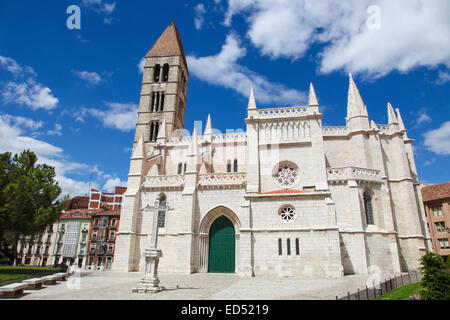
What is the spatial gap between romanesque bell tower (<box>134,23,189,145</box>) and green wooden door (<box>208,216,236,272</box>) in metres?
17.8

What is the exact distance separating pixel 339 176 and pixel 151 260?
1535 centimetres

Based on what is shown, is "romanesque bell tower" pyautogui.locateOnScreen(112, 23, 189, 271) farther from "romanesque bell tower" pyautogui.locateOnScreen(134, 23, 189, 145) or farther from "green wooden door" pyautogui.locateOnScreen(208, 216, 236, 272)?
"green wooden door" pyautogui.locateOnScreen(208, 216, 236, 272)

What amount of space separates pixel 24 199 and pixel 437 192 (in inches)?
1780

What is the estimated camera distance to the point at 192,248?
21.8 meters

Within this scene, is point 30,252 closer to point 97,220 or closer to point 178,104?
point 97,220

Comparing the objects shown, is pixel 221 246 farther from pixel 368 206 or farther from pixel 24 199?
pixel 24 199

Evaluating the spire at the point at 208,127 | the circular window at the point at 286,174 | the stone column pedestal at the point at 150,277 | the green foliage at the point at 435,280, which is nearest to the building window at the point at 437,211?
the circular window at the point at 286,174

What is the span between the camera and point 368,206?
2188cm

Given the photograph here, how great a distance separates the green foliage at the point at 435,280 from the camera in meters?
7.50

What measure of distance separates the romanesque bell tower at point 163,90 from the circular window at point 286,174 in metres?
18.3

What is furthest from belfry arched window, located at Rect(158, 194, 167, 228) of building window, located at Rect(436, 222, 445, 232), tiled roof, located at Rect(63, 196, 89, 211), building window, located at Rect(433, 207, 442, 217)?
tiled roof, located at Rect(63, 196, 89, 211)

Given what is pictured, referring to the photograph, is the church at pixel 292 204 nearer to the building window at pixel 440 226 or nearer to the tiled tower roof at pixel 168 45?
the building window at pixel 440 226

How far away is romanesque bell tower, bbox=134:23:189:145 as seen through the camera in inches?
1500
